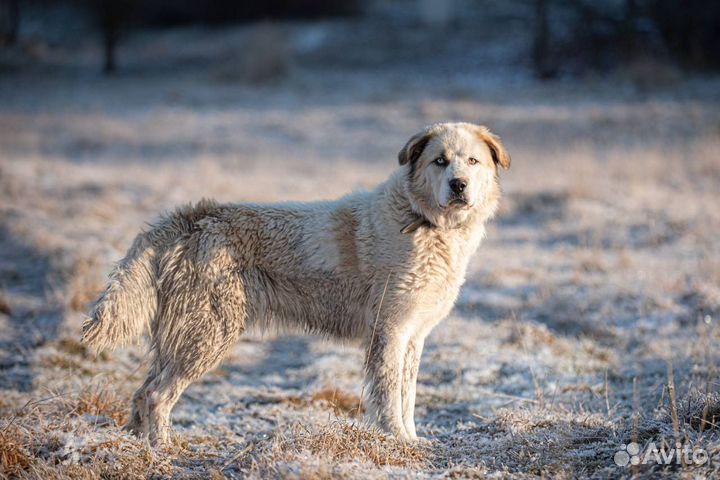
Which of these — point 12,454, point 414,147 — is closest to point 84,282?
point 12,454

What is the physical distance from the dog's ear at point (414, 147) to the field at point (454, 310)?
64.2 inches

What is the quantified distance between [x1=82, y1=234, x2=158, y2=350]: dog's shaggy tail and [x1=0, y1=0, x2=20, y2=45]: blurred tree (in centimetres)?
3938

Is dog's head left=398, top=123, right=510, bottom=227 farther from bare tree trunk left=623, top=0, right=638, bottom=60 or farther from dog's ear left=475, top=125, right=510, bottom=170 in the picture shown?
bare tree trunk left=623, top=0, right=638, bottom=60

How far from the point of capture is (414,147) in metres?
4.57

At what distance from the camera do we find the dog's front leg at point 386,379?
14.4ft

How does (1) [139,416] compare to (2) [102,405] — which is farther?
(2) [102,405]

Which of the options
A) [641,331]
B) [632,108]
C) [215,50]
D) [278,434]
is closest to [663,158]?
[632,108]

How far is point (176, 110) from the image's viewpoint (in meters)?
23.1

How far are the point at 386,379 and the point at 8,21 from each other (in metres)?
45.9

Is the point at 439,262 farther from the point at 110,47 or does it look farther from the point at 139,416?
the point at 110,47

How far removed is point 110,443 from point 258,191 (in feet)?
28.0

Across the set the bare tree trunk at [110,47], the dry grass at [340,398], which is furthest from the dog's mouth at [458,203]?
the bare tree trunk at [110,47]

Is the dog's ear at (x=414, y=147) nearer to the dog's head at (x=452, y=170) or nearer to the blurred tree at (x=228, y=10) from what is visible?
the dog's head at (x=452, y=170)

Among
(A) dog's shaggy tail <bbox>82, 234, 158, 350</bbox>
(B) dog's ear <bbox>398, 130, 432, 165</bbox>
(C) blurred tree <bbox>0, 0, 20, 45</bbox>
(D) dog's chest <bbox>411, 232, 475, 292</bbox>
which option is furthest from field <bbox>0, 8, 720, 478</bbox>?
(C) blurred tree <bbox>0, 0, 20, 45</bbox>
